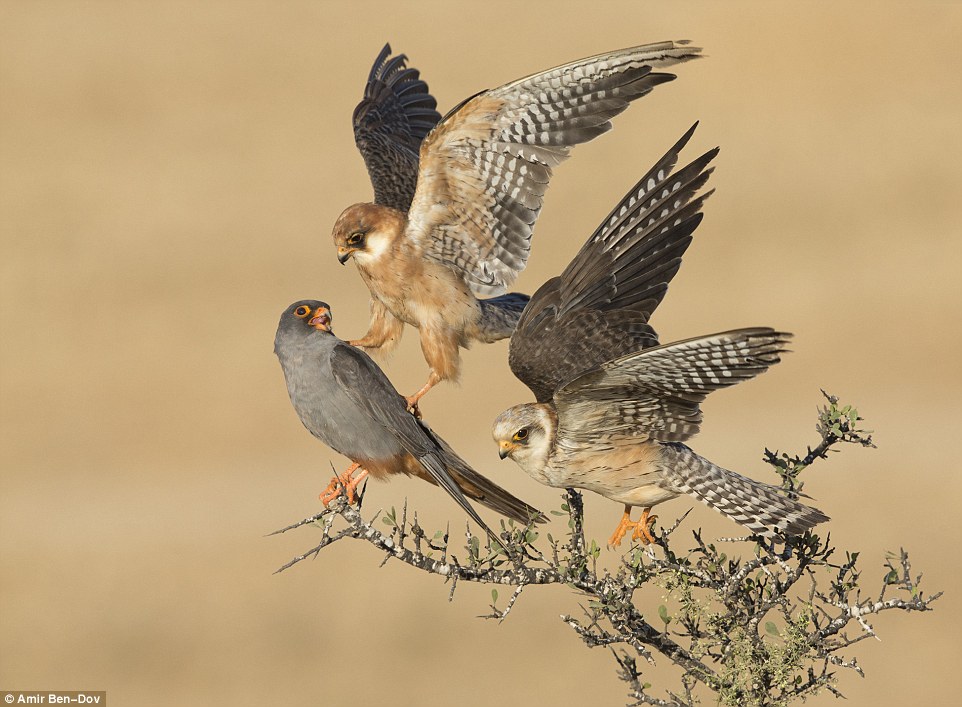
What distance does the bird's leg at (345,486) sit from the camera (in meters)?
6.92

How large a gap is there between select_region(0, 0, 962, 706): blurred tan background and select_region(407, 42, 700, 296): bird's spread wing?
9.24 metres

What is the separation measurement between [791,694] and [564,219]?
Answer: 1777 centimetres

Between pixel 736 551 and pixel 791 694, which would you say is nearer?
pixel 791 694

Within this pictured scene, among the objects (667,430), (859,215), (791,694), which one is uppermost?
(859,215)

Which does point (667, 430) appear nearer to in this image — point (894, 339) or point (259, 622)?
point (259, 622)

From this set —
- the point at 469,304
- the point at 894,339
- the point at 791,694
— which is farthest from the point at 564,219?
the point at 791,694

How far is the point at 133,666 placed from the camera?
17.6 meters

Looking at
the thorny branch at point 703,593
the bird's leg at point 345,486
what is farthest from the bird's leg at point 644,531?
the bird's leg at point 345,486

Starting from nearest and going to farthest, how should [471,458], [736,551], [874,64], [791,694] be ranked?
1. [791,694]
2. [736,551]
3. [471,458]
4. [874,64]

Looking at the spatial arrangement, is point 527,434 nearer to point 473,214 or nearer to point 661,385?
point 661,385

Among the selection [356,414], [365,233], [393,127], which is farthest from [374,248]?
[393,127]

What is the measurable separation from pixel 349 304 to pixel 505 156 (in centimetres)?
1467

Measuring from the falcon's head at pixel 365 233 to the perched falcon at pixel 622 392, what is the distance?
1.09 metres

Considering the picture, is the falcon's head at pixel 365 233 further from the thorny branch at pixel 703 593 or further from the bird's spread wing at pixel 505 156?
the thorny branch at pixel 703 593
